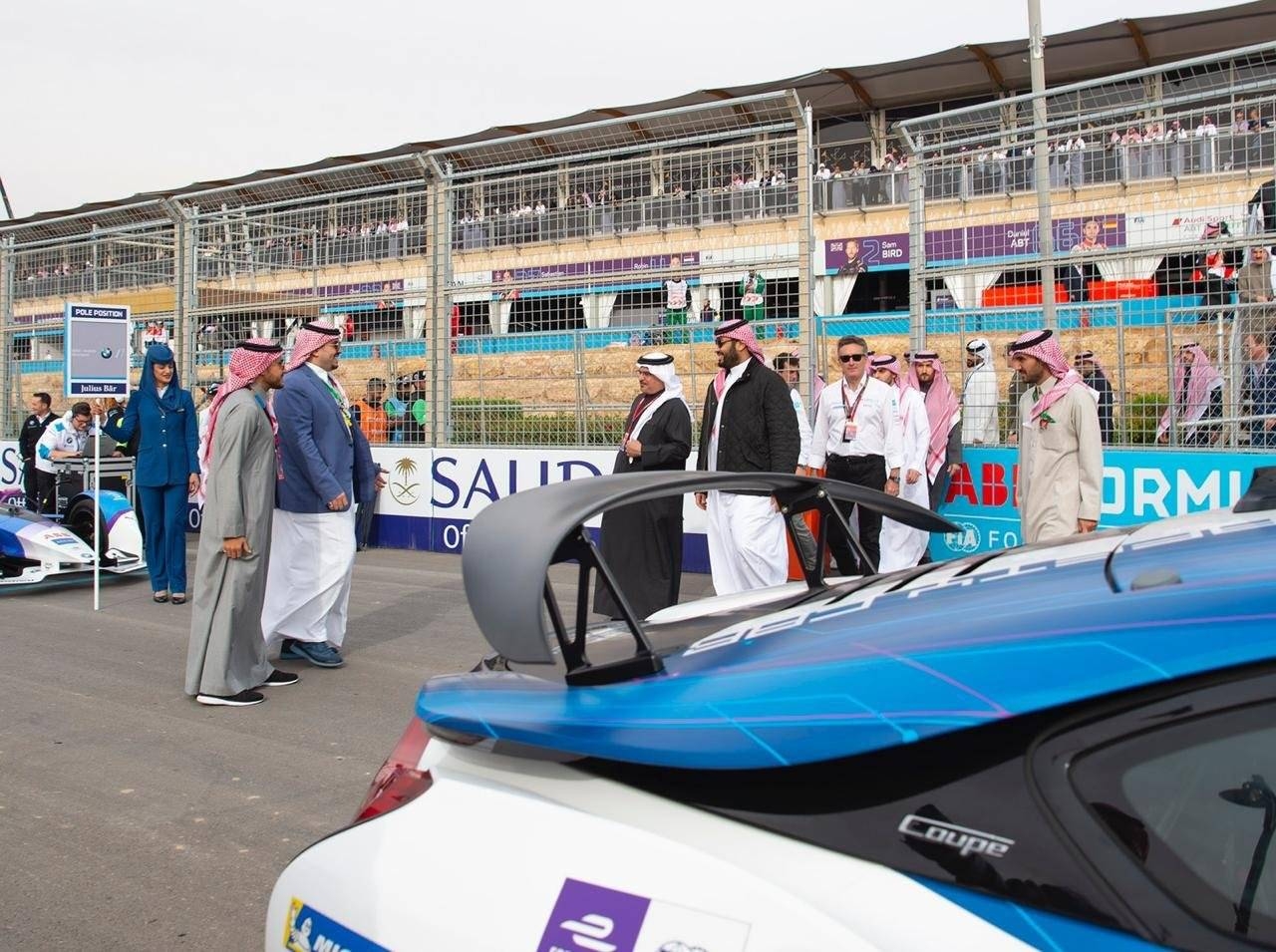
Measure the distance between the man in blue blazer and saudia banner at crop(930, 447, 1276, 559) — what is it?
3745 millimetres

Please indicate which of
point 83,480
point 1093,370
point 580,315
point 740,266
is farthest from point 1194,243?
point 83,480

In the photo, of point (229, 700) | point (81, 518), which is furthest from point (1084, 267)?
point (81, 518)

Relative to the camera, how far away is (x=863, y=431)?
8.96 metres

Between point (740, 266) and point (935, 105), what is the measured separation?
2331cm

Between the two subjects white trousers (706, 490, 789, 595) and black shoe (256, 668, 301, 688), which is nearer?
black shoe (256, 668, 301, 688)

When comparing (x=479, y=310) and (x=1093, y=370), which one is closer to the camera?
(x=1093, y=370)

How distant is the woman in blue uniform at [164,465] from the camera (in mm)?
9305

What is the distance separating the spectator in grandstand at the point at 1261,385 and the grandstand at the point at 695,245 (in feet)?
0.34

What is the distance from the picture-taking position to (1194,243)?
8.45 m

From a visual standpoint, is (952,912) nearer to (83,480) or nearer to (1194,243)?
(1194,243)

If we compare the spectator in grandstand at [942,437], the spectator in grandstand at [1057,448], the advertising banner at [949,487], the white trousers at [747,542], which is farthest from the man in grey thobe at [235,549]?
the spectator in grandstand at [942,437]

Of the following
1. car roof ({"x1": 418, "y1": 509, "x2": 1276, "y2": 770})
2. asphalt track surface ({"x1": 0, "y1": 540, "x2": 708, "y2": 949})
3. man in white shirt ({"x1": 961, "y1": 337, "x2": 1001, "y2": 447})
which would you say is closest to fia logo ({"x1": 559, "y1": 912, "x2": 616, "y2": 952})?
car roof ({"x1": 418, "y1": 509, "x2": 1276, "y2": 770})

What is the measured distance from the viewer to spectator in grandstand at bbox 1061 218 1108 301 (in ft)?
29.3

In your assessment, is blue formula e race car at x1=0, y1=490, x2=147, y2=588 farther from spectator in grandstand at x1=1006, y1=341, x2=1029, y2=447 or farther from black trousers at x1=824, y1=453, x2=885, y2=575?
spectator in grandstand at x1=1006, y1=341, x2=1029, y2=447
